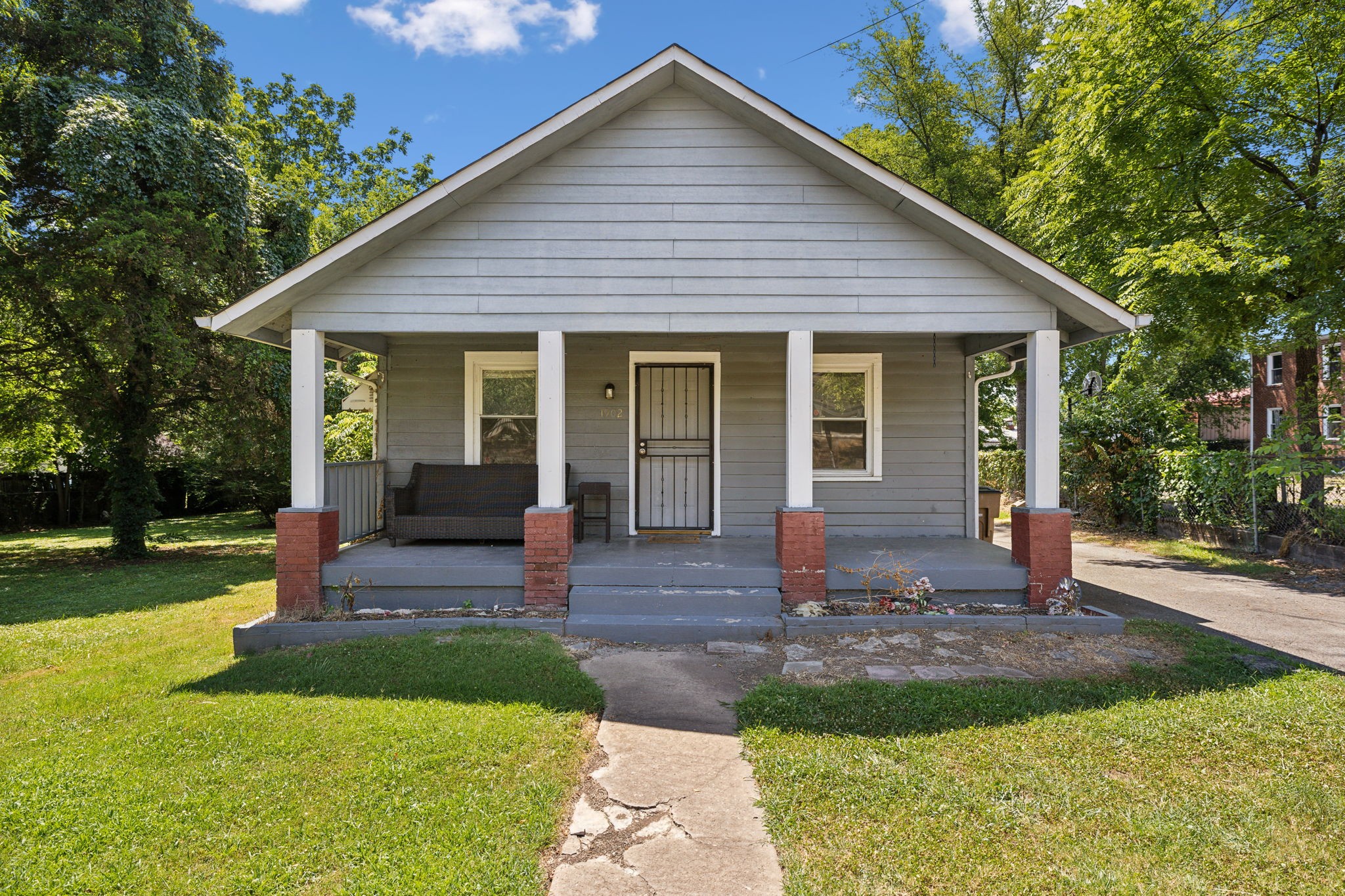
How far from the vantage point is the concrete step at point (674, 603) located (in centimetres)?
627

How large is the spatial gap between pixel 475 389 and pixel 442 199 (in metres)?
2.79

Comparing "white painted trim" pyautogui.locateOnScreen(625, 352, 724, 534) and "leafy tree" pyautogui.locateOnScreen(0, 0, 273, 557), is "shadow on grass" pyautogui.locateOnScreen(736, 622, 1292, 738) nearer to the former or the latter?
"white painted trim" pyautogui.locateOnScreen(625, 352, 724, 534)

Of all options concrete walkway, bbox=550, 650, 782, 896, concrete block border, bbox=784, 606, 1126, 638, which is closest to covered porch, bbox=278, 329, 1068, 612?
concrete block border, bbox=784, 606, 1126, 638

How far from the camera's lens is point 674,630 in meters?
5.99

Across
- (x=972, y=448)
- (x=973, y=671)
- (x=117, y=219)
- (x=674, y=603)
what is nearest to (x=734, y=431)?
(x=674, y=603)

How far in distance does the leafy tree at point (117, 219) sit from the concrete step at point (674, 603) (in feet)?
25.6

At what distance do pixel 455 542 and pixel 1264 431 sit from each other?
29.3 metres

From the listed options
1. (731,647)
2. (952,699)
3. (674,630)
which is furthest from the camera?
(674,630)

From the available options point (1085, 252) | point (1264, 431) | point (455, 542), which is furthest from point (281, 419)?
Result: point (1264, 431)

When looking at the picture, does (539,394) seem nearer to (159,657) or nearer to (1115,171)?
(159,657)

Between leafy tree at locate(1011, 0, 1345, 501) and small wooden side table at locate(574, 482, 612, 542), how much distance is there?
8.06 meters

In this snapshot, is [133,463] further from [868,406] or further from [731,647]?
[868,406]

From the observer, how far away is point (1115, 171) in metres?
10.5

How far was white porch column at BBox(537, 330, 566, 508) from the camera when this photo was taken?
632 cm
